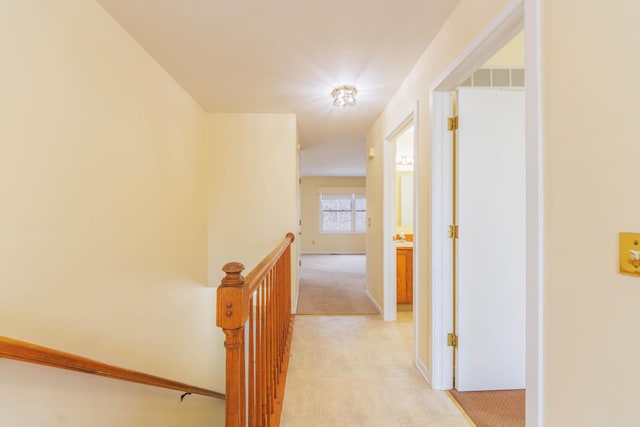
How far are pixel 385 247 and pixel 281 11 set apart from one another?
94.9 inches

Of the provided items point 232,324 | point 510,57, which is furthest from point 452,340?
point 510,57

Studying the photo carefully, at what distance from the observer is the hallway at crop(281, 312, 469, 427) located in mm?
1731

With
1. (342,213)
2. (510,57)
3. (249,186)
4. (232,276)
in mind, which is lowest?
(232,276)

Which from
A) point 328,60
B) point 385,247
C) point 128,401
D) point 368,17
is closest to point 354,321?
point 385,247

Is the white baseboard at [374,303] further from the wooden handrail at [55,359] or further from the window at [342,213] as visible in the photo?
the window at [342,213]

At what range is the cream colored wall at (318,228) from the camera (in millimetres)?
8930

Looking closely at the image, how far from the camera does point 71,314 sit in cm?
144

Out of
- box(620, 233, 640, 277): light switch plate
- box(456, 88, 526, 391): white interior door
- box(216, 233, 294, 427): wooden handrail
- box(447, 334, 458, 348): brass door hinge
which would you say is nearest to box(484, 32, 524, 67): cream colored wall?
box(456, 88, 526, 391): white interior door

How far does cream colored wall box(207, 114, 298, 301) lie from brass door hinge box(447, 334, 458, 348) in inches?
79.6

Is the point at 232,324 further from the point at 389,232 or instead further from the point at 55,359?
the point at 389,232

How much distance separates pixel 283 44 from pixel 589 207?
6.28 ft

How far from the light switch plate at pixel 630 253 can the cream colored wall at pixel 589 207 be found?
0.06 feet

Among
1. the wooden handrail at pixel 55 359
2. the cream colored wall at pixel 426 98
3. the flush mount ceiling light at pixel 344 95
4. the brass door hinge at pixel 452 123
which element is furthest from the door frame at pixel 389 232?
the wooden handrail at pixel 55 359

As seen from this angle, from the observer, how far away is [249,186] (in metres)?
3.39
